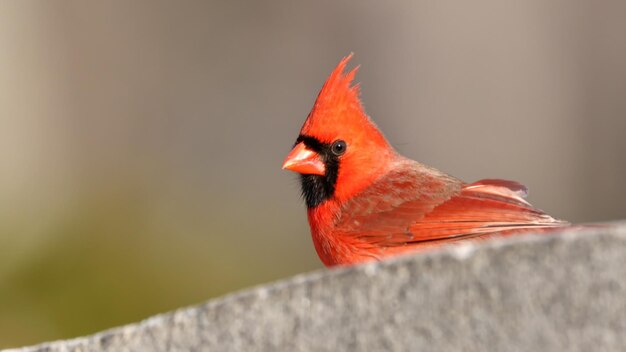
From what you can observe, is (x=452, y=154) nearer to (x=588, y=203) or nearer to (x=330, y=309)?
(x=588, y=203)

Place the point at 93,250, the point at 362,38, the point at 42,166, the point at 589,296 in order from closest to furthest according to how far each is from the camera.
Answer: the point at 589,296 → the point at 93,250 → the point at 42,166 → the point at 362,38

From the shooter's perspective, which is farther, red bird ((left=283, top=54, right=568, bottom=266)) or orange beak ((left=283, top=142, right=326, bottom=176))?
orange beak ((left=283, top=142, right=326, bottom=176))

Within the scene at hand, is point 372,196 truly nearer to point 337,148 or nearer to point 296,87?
point 337,148

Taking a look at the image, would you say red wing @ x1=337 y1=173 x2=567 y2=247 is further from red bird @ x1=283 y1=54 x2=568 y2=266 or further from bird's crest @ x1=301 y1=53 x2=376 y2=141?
bird's crest @ x1=301 y1=53 x2=376 y2=141

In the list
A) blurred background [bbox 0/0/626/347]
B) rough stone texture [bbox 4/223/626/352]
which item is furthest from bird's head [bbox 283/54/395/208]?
blurred background [bbox 0/0/626/347]

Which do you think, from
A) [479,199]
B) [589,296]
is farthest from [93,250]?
[589,296]

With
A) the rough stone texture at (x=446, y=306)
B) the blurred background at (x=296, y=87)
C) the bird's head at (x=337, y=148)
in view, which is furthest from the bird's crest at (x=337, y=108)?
the blurred background at (x=296, y=87)

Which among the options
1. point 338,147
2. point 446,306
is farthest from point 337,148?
point 446,306

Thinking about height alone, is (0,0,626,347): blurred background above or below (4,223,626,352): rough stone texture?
above
